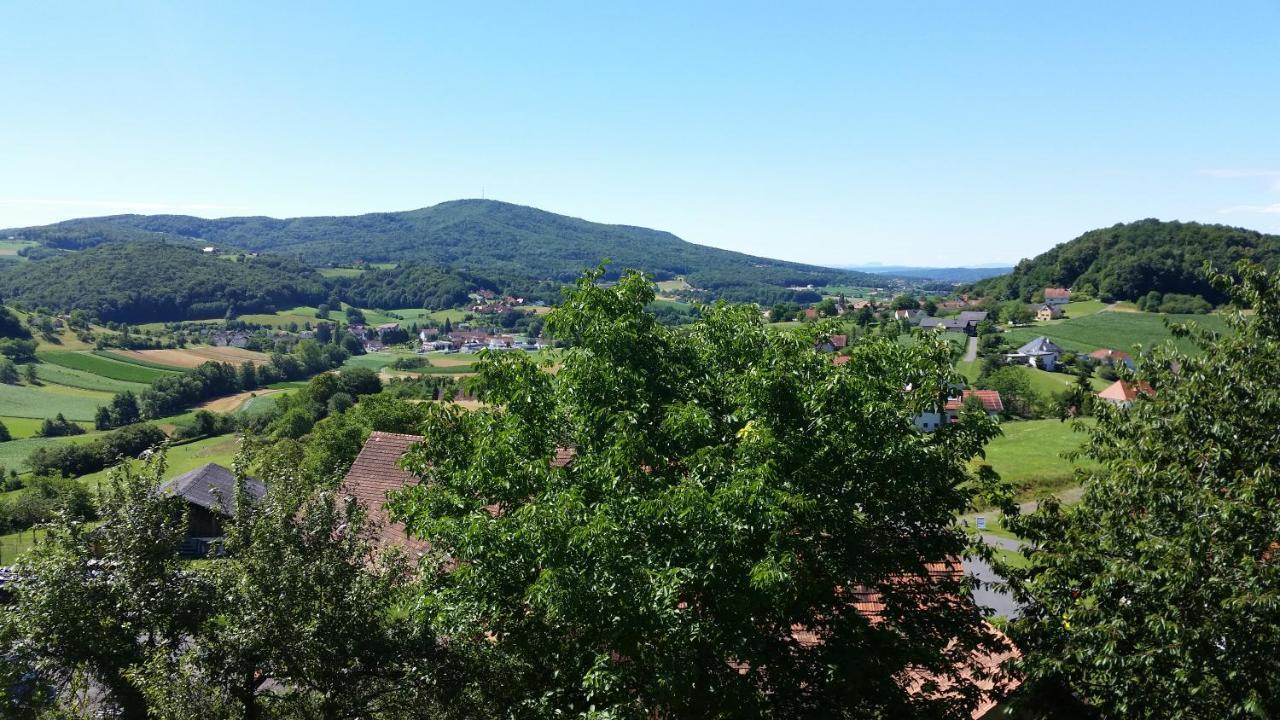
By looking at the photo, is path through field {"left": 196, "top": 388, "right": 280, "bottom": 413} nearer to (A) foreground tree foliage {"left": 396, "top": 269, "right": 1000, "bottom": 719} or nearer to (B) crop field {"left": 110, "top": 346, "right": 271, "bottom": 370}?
(B) crop field {"left": 110, "top": 346, "right": 271, "bottom": 370}

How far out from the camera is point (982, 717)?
45.8 ft

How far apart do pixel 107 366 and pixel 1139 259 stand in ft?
556

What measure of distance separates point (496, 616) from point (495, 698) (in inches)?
40.8

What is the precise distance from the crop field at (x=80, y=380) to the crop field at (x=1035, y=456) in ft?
335

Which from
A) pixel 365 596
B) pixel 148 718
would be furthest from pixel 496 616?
pixel 148 718

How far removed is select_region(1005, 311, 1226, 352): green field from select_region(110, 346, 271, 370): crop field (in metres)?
120

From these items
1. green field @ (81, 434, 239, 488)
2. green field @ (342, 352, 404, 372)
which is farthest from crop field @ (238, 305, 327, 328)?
green field @ (81, 434, 239, 488)

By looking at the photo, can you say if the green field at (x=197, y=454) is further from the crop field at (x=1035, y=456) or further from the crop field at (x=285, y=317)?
the crop field at (x=285, y=317)

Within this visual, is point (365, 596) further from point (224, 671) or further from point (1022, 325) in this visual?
point (1022, 325)

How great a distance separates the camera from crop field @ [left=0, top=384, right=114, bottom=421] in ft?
282

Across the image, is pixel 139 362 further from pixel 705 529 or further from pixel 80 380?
pixel 705 529

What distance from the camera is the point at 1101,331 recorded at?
11169 centimetres

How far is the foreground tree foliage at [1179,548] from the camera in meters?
8.45

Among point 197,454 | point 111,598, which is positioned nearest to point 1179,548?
point 111,598
